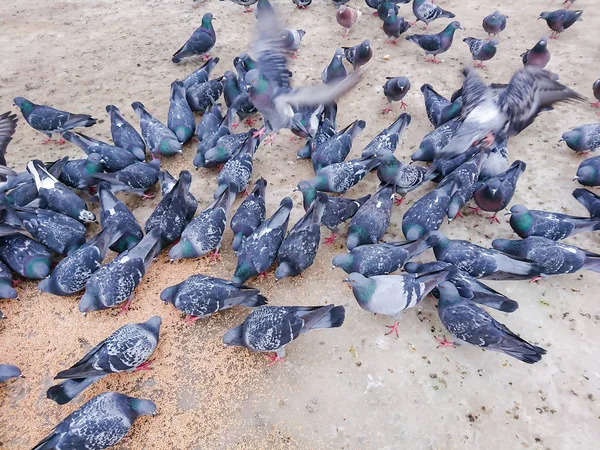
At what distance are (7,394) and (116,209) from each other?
A: 2.01m

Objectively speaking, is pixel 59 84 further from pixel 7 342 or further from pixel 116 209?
pixel 7 342

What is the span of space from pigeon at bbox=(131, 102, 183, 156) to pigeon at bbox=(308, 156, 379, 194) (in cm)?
210

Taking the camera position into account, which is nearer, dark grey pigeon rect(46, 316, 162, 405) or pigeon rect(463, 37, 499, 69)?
dark grey pigeon rect(46, 316, 162, 405)

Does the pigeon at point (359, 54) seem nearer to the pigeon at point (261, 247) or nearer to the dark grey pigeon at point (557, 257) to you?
the pigeon at point (261, 247)

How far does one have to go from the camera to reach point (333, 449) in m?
2.98

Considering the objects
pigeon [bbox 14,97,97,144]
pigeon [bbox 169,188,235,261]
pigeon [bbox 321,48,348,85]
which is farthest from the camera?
pigeon [bbox 321,48,348,85]

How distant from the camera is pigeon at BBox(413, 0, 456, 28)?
26.2 ft

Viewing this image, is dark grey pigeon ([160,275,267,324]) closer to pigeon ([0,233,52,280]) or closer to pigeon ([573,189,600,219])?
pigeon ([0,233,52,280])

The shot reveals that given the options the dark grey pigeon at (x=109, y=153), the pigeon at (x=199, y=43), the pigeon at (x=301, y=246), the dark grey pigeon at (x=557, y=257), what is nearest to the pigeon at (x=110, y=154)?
the dark grey pigeon at (x=109, y=153)

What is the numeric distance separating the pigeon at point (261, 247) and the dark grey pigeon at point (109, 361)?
1000 mm

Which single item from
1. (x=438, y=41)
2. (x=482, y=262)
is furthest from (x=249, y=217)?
(x=438, y=41)

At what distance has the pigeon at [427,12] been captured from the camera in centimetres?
798

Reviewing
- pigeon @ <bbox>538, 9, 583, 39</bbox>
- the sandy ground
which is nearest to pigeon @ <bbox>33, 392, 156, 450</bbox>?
the sandy ground

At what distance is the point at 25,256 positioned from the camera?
4176mm
